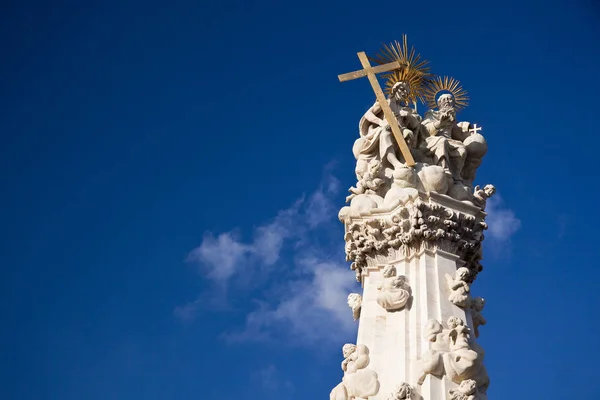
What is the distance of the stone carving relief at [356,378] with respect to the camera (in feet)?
45.9

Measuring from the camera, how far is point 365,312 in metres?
15.3

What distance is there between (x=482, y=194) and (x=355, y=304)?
356 cm

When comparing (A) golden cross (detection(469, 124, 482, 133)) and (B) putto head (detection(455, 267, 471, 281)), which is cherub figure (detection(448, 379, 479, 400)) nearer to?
(B) putto head (detection(455, 267, 471, 281))

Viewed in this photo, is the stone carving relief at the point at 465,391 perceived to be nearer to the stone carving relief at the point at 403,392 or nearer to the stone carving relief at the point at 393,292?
the stone carving relief at the point at 403,392

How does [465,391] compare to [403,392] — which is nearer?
[403,392]

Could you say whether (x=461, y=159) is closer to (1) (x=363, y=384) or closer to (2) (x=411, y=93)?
(2) (x=411, y=93)

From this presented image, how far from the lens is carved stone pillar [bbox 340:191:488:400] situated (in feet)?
→ 44.9

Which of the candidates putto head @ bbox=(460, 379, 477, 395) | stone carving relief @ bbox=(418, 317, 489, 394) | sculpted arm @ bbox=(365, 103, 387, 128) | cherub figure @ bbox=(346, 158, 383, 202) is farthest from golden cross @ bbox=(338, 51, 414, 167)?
putto head @ bbox=(460, 379, 477, 395)

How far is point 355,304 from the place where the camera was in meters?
16.2

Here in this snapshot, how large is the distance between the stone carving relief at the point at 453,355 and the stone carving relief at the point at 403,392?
0.49 metres

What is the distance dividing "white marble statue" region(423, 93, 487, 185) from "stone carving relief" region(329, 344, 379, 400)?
4670 millimetres

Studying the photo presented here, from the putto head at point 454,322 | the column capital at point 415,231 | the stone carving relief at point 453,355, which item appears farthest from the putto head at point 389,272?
the putto head at point 454,322

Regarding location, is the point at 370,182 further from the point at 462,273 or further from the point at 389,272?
the point at 462,273

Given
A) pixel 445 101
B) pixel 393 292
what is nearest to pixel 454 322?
pixel 393 292
